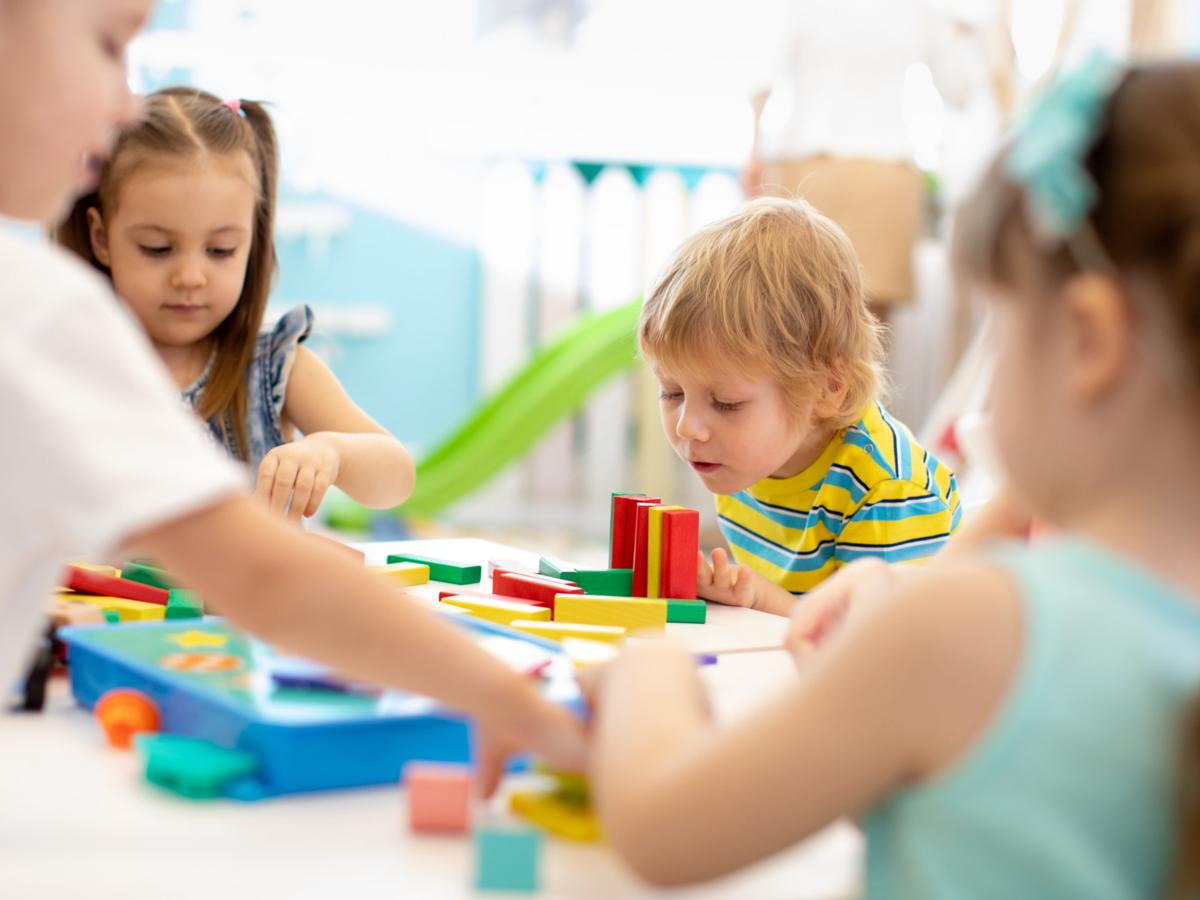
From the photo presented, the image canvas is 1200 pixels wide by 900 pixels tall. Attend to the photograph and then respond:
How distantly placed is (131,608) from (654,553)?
421 mm

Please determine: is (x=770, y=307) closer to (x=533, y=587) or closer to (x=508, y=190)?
(x=533, y=587)

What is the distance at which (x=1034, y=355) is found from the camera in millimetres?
528

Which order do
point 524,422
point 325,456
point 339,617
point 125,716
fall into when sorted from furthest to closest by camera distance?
point 524,422 → point 325,456 → point 125,716 → point 339,617

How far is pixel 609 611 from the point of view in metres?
0.97

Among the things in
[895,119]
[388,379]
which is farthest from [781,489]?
[388,379]

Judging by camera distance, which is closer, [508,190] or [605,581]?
[605,581]

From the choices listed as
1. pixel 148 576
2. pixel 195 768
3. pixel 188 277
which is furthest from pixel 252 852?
pixel 188 277

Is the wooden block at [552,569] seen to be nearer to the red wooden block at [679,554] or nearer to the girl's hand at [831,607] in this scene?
the red wooden block at [679,554]

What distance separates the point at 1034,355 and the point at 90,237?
44.9 inches

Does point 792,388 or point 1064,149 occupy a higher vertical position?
point 1064,149

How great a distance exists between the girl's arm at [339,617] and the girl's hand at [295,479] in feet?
1.81

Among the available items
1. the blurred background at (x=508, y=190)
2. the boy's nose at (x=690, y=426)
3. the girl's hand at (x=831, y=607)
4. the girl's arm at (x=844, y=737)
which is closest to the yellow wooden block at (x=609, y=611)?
the girl's hand at (x=831, y=607)

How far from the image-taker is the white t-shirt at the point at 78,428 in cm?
51

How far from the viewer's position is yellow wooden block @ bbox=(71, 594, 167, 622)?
91cm
